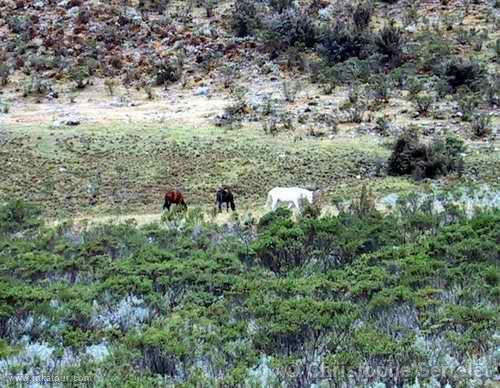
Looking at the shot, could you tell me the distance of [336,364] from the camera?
306 inches

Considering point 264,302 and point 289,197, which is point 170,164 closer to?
point 289,197

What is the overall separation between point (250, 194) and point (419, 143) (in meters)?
4.42

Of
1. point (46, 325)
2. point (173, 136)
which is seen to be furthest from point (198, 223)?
point (173, 136)

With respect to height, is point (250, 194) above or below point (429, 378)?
below

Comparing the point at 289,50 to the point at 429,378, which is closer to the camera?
the point at 429,378

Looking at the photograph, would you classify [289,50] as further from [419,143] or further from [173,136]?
[419,143]

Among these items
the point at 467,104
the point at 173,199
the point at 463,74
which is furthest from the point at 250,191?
the point at 463,74

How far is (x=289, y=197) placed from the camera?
1698cm

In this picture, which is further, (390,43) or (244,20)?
(244,20)

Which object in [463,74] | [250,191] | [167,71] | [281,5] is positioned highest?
[281,5]

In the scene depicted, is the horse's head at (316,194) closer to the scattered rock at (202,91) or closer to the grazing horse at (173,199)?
the grazing horse at (173,199)

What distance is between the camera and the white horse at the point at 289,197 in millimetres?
16859

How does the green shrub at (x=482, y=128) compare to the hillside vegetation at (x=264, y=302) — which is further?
the green shrub at (x=482, y=128)

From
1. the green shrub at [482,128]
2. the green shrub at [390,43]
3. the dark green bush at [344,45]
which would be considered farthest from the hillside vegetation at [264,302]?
the dark green bush at [344,45]
